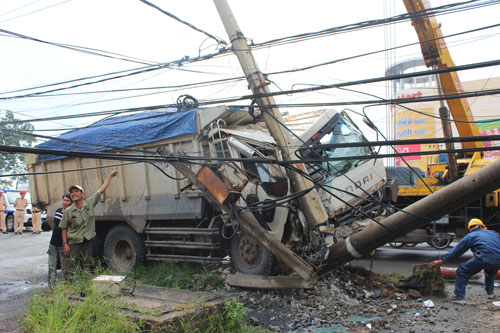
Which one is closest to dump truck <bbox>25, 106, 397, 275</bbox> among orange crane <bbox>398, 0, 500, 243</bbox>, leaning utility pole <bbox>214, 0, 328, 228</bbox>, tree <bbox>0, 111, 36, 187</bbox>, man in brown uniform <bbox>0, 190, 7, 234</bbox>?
leaning utility pole <bbox>214, 0, 328, 228</bbox>

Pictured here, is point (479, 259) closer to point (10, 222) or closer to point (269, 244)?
point (269, 244)

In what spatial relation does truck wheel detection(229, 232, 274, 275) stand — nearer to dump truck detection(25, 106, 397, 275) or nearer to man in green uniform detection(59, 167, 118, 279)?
dump truck detection(25, 106, 397, 275)

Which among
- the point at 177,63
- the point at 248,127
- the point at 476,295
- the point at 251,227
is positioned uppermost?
the point at 177,63

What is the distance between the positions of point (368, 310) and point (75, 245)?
14.3 ft

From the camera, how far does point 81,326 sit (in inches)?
155

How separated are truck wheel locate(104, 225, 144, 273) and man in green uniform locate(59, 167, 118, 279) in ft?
6.19

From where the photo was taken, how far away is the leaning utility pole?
20.9 ft

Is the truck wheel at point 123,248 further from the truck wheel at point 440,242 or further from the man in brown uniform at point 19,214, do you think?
the man in brown uniform at point 19,214

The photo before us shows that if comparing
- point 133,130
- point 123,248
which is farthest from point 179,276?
point 133,130

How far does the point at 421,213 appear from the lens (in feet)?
17.2

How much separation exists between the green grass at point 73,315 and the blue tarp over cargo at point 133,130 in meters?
3.13

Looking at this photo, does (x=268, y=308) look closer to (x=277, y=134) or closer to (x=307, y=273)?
(x=307, y=273)

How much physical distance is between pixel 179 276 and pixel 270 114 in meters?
3.40

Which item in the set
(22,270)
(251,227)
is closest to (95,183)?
(22,270)
